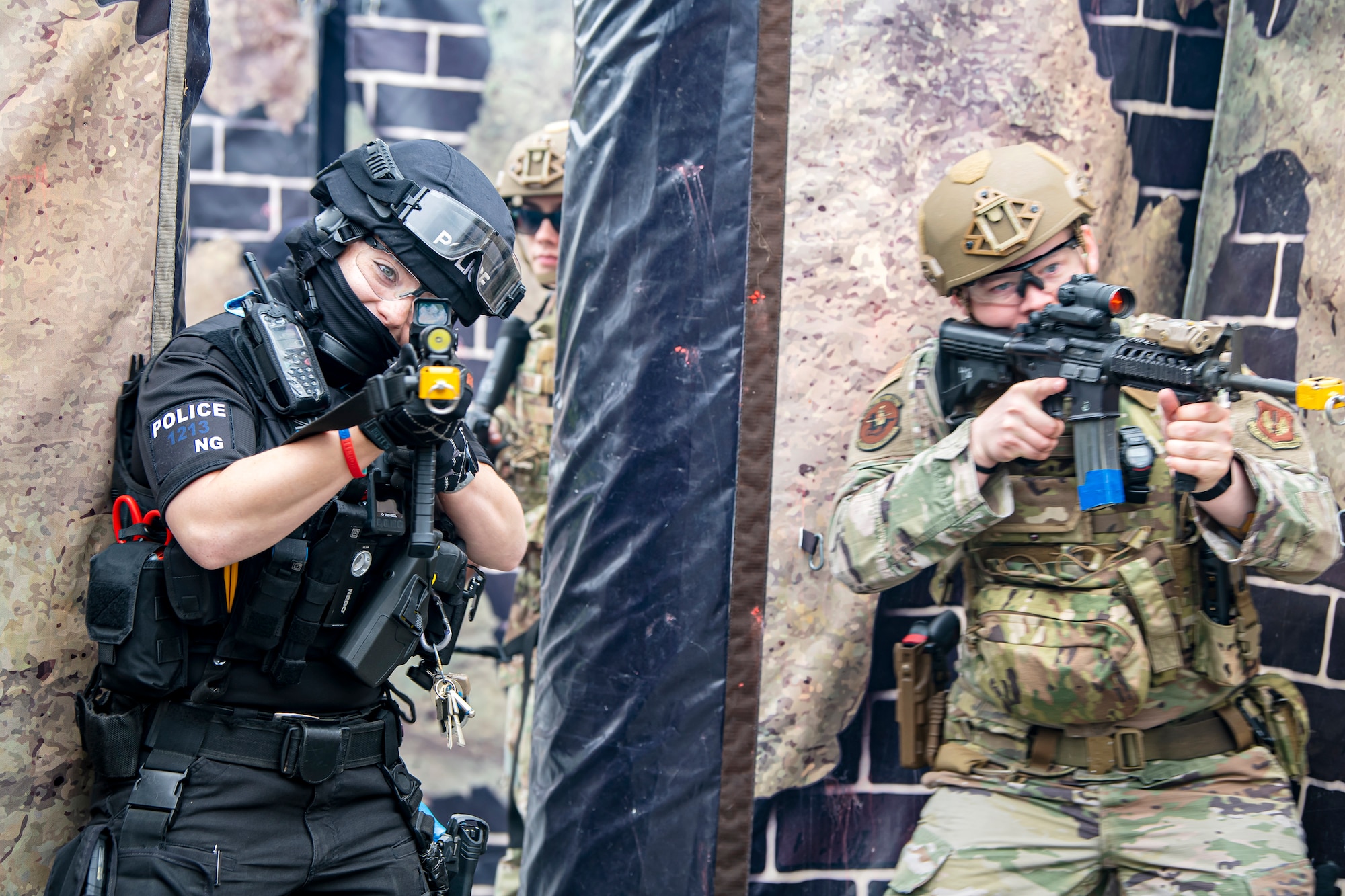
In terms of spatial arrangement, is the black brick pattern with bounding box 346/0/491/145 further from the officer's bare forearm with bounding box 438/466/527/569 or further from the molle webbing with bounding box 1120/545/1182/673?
the molle webbing with bounding box 1120/545/1182/673

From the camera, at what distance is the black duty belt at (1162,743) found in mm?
2203

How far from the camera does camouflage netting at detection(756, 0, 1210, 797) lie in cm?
259

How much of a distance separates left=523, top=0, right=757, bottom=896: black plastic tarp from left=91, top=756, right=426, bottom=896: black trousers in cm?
56

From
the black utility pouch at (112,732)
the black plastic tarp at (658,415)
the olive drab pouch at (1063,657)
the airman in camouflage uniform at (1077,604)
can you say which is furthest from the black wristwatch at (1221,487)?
the black utility pouch at (112,732)

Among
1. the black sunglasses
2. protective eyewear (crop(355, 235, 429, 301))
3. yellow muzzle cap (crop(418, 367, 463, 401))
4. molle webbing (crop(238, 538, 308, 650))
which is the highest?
the black sunglasses

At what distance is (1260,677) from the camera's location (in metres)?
2.29

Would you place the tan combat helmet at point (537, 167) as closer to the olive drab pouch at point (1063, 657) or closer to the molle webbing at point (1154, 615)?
the olive drab pouch at point (1063, 657)

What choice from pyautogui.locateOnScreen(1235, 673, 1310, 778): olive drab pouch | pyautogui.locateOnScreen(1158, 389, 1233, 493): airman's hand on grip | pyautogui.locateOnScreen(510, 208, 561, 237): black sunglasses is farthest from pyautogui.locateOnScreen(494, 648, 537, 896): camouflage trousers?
pyautogui.locateOnScreen(1158, 389, 1233, 493): airman's hand on grip

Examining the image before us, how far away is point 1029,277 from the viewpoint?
2.26 metres

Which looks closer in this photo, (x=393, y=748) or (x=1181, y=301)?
(x=393, y=748)

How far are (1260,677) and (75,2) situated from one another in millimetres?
2420

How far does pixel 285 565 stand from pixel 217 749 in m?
0.30

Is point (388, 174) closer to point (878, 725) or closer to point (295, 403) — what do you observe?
point (295, 403)

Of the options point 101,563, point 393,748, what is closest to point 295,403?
point 101,563
